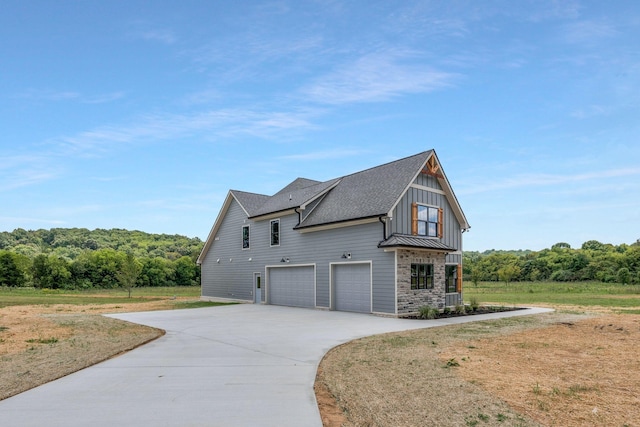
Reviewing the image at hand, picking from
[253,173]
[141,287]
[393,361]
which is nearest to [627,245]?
[253,173]

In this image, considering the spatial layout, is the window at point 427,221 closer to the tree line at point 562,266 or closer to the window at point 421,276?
the window at point 421,276

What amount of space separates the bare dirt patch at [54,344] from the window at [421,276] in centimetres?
1027

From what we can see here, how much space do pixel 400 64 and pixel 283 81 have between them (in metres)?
6.92

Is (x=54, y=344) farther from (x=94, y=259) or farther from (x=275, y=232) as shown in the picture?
(x=94, y=259)

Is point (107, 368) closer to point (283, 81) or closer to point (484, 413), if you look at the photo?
point (484, 413)

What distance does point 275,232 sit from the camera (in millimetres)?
→ 24797

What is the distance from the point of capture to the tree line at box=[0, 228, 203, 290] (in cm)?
4847

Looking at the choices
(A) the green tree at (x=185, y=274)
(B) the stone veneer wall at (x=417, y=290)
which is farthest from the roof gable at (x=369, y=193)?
(A) the green tree at (x=185, y=274)

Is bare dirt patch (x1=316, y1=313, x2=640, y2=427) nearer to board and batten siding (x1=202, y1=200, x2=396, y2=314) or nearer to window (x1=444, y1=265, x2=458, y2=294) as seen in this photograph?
board and batten siding (x1=202, y1=200, x2=396, y2=314)

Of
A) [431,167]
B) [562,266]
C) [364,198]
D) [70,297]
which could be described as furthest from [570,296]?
[70,297]

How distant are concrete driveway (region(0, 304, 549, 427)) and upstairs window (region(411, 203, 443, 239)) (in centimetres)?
840

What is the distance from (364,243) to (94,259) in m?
46.7

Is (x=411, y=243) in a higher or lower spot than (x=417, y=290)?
higher

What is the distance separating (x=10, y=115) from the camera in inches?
1041
